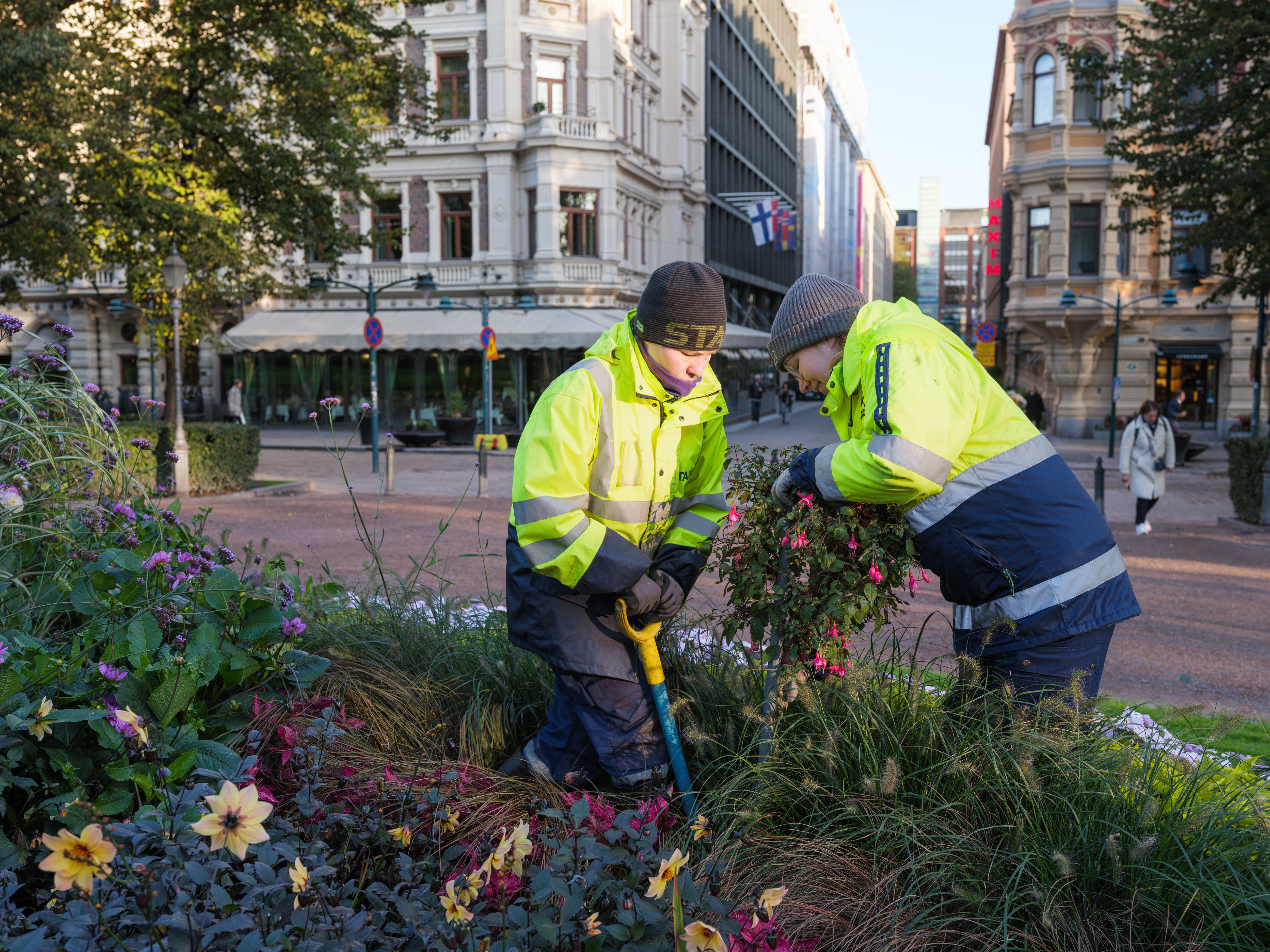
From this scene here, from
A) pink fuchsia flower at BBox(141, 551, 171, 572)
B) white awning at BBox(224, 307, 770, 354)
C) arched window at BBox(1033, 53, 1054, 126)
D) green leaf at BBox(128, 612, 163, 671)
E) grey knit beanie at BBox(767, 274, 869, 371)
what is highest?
arched window at BBox(1033, 53, 1054, 126)

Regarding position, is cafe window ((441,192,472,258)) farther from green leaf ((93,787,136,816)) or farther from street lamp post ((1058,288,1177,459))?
green leaf ((93,787,136,816))

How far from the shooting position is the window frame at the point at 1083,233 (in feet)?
109

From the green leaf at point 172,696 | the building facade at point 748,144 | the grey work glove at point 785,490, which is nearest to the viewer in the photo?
the green leaf at point 172,696

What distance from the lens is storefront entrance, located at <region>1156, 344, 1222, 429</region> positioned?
114 feet

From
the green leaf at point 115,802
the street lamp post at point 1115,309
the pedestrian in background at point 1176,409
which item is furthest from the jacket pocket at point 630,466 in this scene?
the pedestrian in background at point 1176,409

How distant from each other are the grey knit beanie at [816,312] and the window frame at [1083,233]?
33349mm

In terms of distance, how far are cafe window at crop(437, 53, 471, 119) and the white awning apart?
6.35m

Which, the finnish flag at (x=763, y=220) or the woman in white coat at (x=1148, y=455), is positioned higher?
the finnish flag at (x=763, y=220)

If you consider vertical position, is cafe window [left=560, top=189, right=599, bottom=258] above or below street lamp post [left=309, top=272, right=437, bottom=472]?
above

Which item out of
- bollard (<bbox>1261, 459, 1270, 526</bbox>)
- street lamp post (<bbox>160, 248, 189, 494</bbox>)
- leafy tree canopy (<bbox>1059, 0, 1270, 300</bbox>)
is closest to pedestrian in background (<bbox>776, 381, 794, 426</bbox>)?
leafy tree canopy (<bbox>1059, 0, 1270, 300</bbox>)

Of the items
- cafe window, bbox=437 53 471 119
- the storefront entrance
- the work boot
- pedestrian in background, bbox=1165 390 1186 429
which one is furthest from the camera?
the storefront entrance

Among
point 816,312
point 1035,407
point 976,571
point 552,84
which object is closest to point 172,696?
point 816,312

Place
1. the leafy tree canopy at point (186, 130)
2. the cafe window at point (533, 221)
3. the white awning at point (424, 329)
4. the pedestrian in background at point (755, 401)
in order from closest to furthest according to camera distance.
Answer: the leafy tree canopy at point (186, 130)
the white awning at point (424, 329)
the cafe window at point (533, 221)
the pedestrian in background at point (755, 401)

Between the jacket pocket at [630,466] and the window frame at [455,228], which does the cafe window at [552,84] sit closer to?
the window frame at [455,228]
